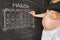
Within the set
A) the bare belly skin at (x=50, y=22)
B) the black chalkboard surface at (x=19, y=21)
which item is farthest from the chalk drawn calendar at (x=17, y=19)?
the bare belly skin at (x=50, y=22)

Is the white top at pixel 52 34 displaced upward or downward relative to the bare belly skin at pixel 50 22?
downward

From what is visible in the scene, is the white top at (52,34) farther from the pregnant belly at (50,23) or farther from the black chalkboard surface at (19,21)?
the black chalkboard surface at (19,21)

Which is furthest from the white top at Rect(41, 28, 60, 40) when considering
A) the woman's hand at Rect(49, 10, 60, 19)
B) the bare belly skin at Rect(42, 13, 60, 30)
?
the woman's hand at Rect(49, 10, 60, 19)

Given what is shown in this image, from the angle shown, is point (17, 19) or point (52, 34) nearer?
point (52, 34)

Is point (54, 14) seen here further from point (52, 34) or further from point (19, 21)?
point (19, 21)

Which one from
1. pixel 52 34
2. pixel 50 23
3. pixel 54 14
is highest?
pixel 54 14

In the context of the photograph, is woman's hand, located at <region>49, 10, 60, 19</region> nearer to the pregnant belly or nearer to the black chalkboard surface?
the pregnant belly

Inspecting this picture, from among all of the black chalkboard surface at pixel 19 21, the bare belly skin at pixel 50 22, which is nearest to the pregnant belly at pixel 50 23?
the bare belly skin at pixel 50 22

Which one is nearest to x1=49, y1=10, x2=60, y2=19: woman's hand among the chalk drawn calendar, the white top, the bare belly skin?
the bare belly skin

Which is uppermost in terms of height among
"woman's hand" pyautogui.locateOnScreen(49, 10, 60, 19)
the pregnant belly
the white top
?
"woman's hand" pyautogui.locateOnScreen(49, 10, 60, 19)

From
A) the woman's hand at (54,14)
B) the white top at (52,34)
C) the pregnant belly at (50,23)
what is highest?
the woman's hand at (54,14)

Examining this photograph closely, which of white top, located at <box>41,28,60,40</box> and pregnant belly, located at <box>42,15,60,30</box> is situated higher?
pregnant belly, located at <box>42,15,60,30</box>

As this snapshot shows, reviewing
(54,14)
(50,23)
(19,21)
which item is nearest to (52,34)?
(50,23)

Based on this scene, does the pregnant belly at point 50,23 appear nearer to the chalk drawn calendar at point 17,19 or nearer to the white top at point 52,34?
the white top at point 52,34
